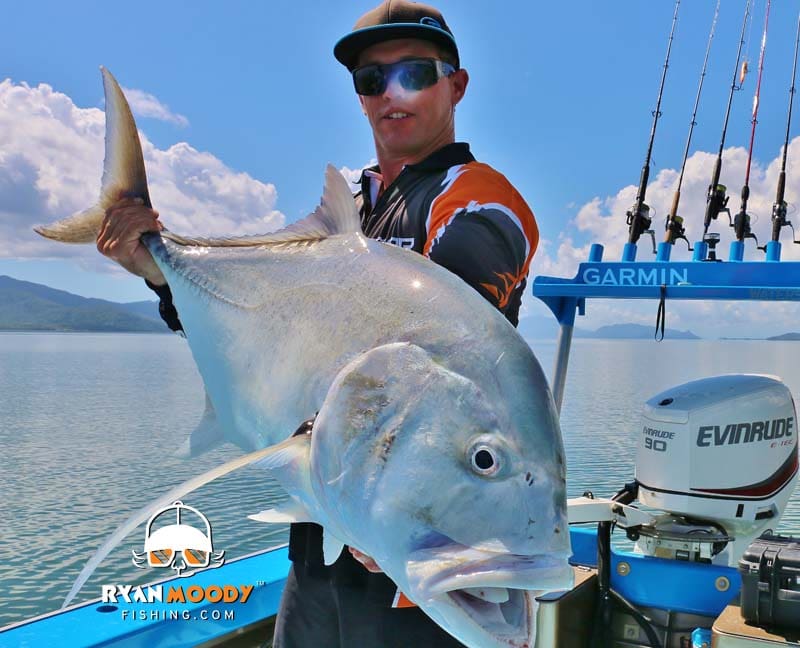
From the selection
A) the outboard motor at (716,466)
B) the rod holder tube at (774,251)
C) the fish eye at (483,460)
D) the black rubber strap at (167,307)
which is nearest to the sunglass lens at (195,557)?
the outboard motor at (716,466)

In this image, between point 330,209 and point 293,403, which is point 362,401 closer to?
point 293,403

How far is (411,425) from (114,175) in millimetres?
1188

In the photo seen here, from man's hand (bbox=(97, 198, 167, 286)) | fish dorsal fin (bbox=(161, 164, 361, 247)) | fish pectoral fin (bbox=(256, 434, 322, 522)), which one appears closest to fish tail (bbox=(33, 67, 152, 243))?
man's hand (bbox=(97, 198, 167, 286))

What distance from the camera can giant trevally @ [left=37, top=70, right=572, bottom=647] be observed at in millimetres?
1031

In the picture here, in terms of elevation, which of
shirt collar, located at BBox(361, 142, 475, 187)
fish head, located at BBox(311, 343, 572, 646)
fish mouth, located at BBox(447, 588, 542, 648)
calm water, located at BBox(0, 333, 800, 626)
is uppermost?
shirt collar, located at BBox(361, 142, 475, 187)

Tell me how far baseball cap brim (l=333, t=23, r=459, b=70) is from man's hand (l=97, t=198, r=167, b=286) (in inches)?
25.1

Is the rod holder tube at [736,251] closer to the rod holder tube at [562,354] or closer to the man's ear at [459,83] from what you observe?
the rod holder tube at [562,354]

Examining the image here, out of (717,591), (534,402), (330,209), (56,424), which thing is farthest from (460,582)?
(56,424)

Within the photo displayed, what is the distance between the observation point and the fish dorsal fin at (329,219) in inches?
58.7

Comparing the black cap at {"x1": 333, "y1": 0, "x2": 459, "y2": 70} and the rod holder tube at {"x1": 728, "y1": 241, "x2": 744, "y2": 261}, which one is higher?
the black cap at {"x1": 333, "y1": 0, "x2": 459, "y2": 70}

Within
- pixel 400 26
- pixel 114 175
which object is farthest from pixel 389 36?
pixel 114 175

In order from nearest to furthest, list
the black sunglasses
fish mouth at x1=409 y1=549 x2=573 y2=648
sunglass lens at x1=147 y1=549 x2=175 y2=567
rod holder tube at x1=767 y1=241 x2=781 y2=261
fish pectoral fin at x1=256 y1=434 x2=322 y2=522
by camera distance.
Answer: fish mouth at x1=409 y1=549 x2=573 y2=648 < fish pectoral fin at x1=256 y1=434 x2=322 y2=522 < the black sunglasses < rod holder tube at x1=767 y1=241 x2=781 y2=261 < sunglass lens at x1=147 y1=549 x2=175 y2=567

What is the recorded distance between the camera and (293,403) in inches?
51.6

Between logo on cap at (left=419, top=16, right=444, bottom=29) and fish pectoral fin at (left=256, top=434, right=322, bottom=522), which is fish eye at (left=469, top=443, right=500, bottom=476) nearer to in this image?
fish pectoral fin at (left=256, top=434, right=322, bottom=522)
